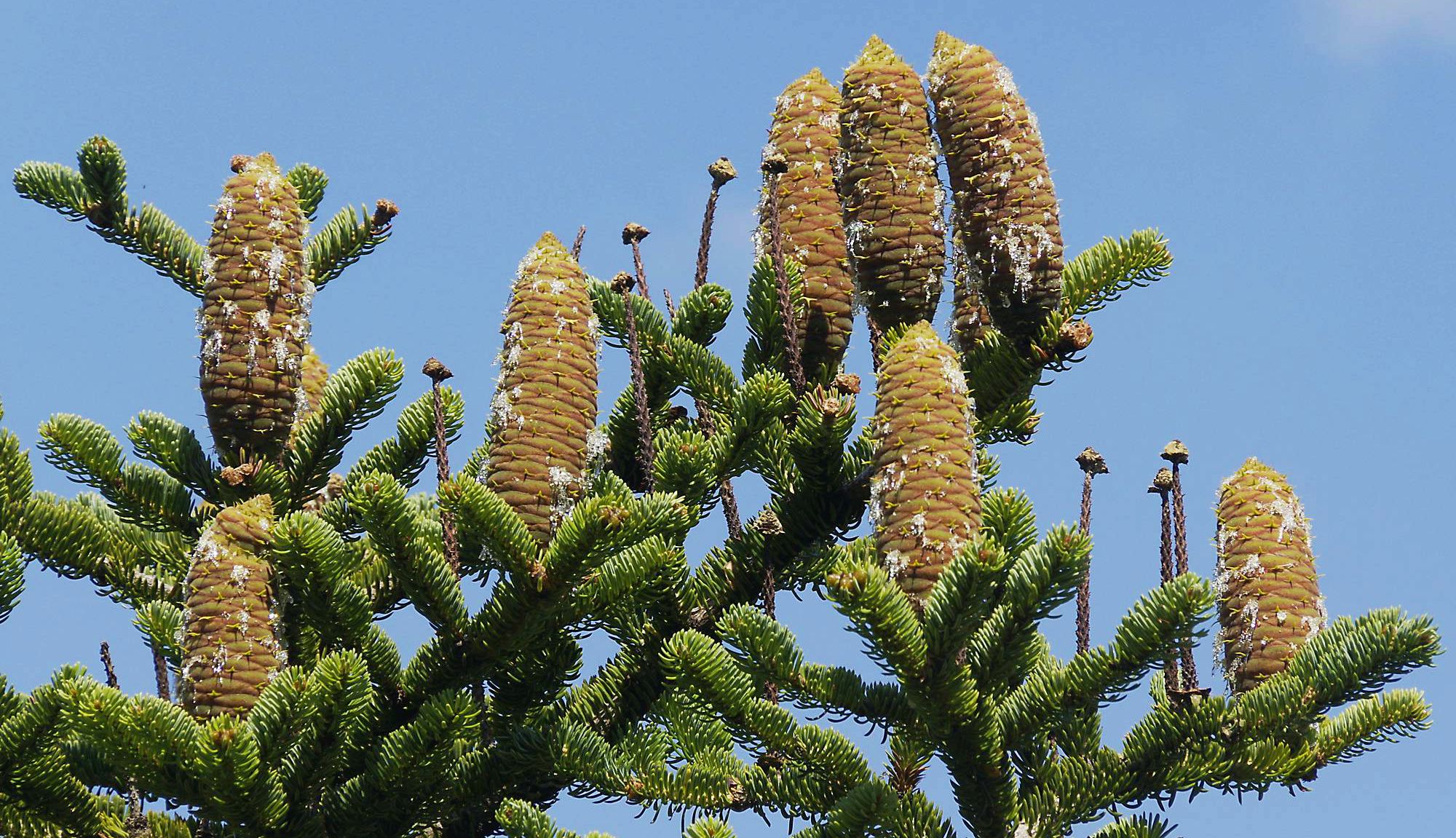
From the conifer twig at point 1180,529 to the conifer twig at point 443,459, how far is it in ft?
7.08

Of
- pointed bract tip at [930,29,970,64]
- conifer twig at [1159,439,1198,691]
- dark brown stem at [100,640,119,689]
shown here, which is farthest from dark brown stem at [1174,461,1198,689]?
dark brown stem at [100,640,119,689]

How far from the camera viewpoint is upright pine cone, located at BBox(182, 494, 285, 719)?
464cm

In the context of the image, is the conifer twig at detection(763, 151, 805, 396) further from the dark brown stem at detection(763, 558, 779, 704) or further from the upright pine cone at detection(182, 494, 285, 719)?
the upright pine cone at detection(182, 494, 285, 719)

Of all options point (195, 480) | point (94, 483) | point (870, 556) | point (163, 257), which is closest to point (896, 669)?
point (870, 556)

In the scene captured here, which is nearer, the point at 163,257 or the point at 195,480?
the point at 195,480

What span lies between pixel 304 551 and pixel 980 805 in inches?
81.3

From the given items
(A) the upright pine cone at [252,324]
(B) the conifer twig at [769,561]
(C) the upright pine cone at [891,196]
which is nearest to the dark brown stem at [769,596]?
(B) the conifer twig at [769,561]

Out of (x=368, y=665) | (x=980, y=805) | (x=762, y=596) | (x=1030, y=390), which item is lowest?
(x=980, y=805)

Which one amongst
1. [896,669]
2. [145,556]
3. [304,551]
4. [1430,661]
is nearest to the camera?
[896,669]

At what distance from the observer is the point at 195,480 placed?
5508mm

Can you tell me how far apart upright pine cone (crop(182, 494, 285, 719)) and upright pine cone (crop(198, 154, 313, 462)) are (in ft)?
1.56

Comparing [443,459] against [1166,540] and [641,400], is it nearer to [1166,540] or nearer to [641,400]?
[641,400]

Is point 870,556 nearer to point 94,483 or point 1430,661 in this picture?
point 1430,661

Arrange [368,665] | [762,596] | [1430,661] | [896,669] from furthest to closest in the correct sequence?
[762,596] < [368,665] < [1430,661] < [896,669]
